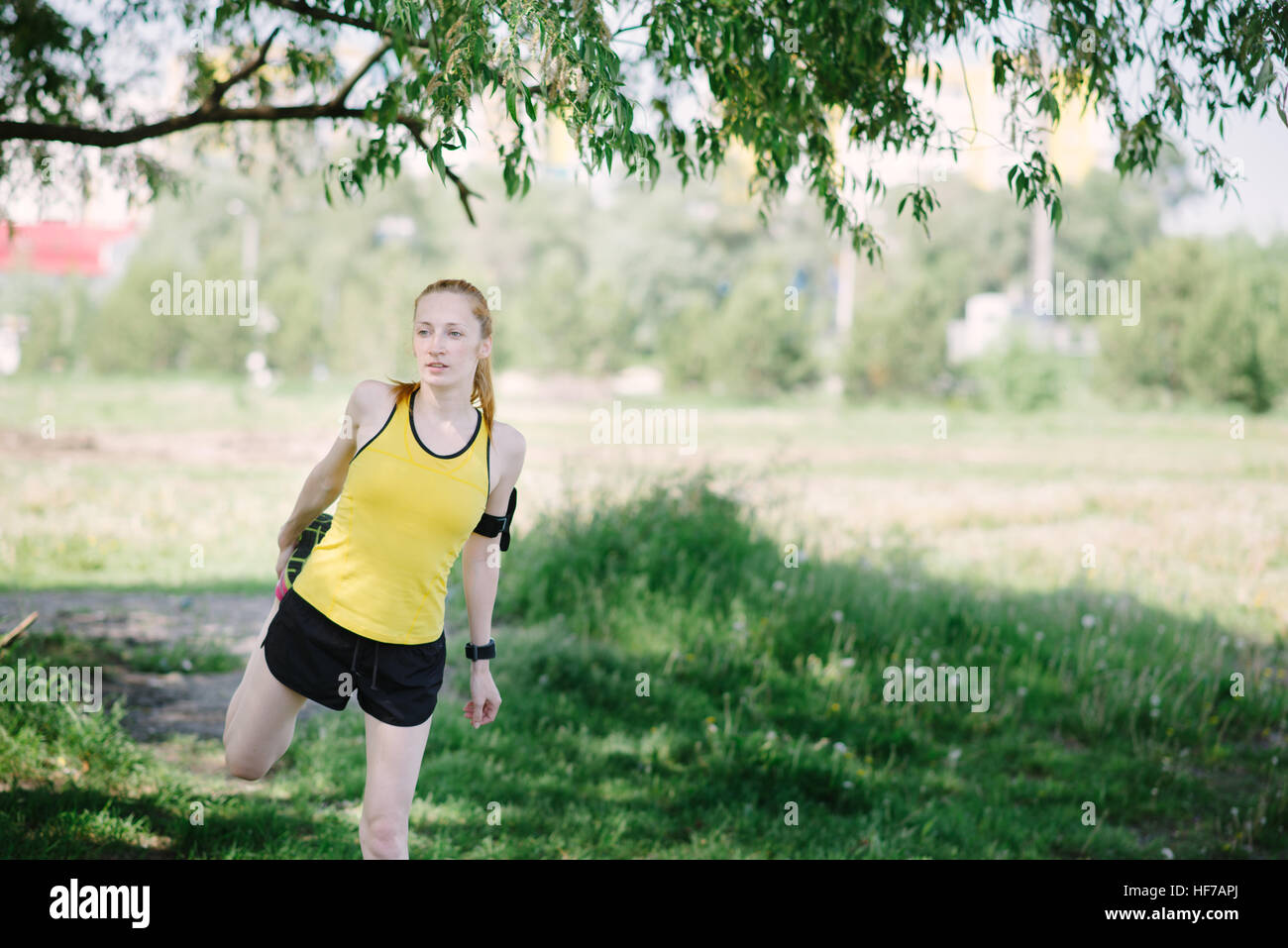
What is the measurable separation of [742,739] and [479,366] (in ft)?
11.0

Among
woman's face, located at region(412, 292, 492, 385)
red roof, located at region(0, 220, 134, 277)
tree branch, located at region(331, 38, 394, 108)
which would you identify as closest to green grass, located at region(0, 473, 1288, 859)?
woman's face, located at region(412, 292, 492, 385)

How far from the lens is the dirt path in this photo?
21.6 ft

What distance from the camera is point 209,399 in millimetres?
28734

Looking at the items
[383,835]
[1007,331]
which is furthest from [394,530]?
[1007,331]

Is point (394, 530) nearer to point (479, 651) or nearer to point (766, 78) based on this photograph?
point (479, 651)

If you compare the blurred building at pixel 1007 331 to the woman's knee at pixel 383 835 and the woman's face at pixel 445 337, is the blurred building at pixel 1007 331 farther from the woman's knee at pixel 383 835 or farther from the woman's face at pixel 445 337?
the woman's knee at pixel 383 835

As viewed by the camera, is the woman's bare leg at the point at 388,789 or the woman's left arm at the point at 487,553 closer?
the woman's bare leg at the point at 388,789

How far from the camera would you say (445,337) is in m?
3.72

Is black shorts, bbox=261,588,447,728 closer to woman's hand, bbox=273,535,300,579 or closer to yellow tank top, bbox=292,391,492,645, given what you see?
yellow tank top, bbox=292,391,492,645

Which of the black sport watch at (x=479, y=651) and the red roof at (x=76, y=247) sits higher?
the red roof at (x=76, y=247)

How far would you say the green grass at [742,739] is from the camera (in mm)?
5402

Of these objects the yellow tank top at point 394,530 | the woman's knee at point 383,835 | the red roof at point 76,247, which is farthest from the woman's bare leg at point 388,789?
the red roof at point 76,247

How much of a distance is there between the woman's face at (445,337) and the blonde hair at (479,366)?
0.09 feet
